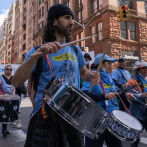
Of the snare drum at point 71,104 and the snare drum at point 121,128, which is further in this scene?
the snare drum at point 121,128

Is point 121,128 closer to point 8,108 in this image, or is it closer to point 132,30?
point 8,108

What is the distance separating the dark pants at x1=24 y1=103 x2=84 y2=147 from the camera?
1570 mm

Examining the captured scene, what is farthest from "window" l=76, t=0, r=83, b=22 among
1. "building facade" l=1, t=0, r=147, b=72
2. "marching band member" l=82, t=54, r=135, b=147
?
"marching band member" l=82, t=54, r=135, b=147

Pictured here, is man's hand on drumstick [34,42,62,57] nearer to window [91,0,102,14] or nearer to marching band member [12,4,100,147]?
marching band member [12,4,100,147]

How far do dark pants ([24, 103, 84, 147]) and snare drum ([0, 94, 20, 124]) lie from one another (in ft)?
11.4

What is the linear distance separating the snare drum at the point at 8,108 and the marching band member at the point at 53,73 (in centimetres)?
338

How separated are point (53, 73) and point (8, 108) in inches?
146

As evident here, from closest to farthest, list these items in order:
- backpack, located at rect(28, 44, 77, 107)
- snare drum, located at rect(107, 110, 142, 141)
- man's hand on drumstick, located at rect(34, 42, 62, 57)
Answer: man's hand on drumstick, located at rect(34, 42, 62, 57) < backpack, located at rect(28, 44, 77, 107) < snare drum, located at rect(107, 110, 142, 141)

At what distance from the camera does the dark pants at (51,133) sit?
1.57 meters

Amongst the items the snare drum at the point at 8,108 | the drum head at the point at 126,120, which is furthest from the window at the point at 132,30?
the drum head at the point at 126,120

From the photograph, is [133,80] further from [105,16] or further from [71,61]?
Answer: [105,16]

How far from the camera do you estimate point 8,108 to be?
4.95 metres

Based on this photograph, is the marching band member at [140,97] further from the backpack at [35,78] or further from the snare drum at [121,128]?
the backpack at [35,78]

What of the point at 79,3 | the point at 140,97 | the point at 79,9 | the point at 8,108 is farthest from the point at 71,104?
the point at 79,3
